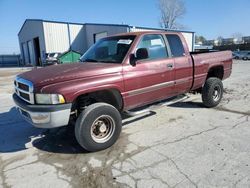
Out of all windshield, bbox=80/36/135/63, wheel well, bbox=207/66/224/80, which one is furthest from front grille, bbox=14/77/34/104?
wheel well, bbox=207/66/224/80

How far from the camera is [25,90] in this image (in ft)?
12.2

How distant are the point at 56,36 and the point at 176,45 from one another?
27.5m

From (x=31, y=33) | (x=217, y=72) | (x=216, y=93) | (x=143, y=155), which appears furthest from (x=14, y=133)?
(x=31, y=33)

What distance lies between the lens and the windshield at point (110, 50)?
435cm

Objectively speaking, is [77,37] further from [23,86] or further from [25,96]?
[25,96]

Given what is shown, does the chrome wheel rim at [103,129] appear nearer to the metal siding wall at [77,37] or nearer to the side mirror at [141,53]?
the side mirror at [141,53]

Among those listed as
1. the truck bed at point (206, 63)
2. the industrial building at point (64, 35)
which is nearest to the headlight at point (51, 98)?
the truck bed at point (206, 63)

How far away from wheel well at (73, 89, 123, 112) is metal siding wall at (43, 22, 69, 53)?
91.8ft

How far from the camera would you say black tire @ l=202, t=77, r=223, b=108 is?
5977 mm

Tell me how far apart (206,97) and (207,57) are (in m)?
1.07

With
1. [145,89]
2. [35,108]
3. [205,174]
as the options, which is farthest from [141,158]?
[35,108]

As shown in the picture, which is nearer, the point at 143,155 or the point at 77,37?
the point at 143,155

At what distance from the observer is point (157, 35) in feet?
16.1

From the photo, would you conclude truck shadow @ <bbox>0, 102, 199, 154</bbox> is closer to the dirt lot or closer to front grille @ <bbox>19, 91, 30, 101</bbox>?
the dirt lot
